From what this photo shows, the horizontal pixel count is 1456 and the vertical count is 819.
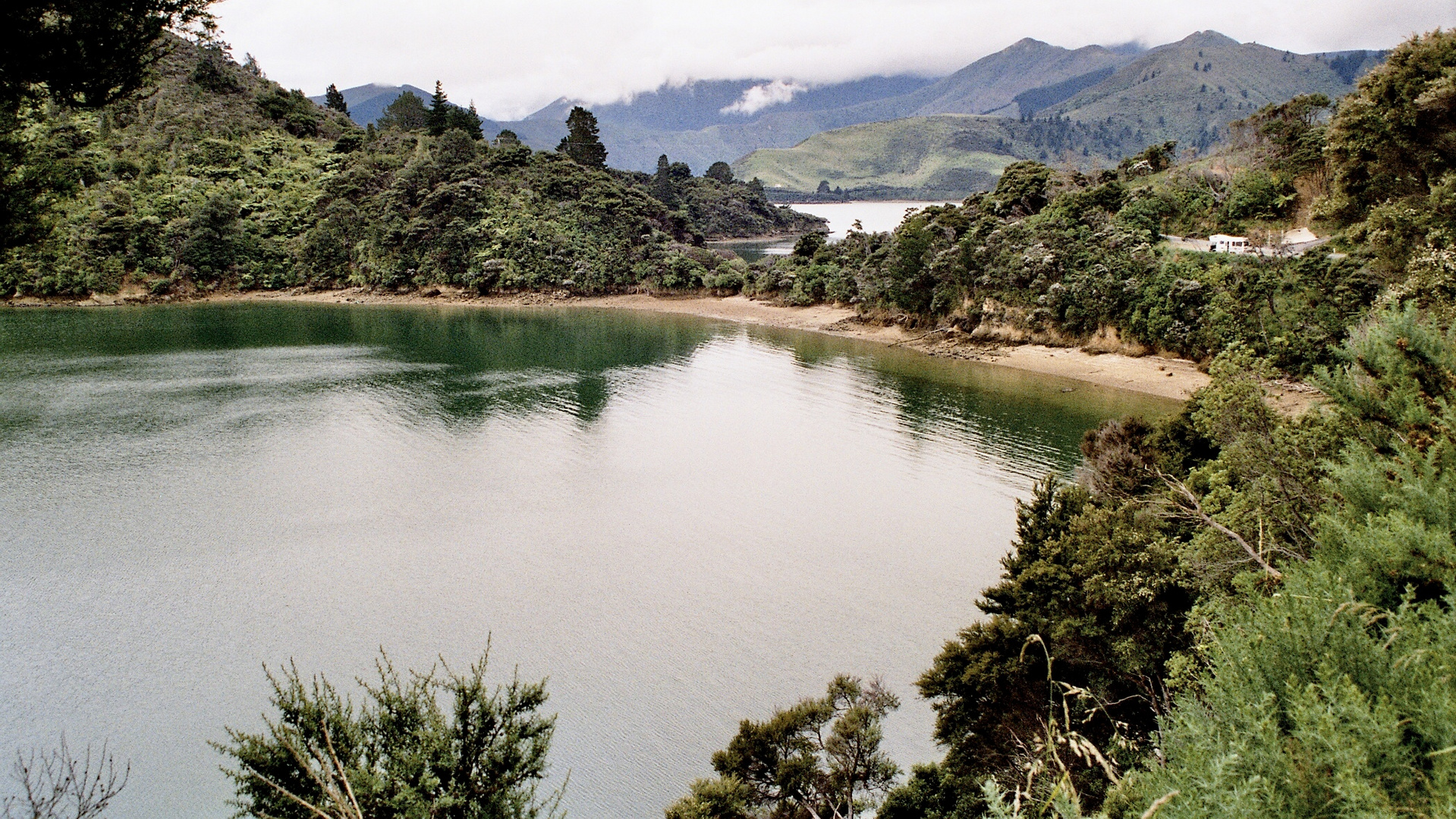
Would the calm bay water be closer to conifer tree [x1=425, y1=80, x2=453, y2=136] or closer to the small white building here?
the small white building

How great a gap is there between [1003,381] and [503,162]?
59.0 meters

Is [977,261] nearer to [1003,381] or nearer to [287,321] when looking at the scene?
[1003,381]

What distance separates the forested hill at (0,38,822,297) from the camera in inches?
2591

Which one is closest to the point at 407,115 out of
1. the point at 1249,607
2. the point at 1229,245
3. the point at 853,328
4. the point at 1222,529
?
the point at 853,328

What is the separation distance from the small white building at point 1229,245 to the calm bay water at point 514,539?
35.0ft

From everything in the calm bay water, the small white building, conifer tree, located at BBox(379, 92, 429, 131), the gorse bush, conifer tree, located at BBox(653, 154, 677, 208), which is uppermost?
conifer tree, located at BBox(379, 92, 429, 131)

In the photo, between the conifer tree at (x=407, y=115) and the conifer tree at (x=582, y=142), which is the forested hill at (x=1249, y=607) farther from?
the conifer tree at (x=407, y=115)

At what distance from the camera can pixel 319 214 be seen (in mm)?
74688

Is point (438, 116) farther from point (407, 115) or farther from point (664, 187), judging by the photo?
point (664, 187)

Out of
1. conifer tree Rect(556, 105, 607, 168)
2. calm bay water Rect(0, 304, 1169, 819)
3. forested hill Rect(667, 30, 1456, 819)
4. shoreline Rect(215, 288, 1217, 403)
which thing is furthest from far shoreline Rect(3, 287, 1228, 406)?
conifer tree Rect(556, 105, 607, 168)

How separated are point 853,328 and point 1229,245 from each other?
2288 centimetres

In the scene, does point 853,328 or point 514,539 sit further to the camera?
point 853,328

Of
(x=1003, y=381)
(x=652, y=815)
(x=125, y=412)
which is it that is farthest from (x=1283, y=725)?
(x=125, y=412)

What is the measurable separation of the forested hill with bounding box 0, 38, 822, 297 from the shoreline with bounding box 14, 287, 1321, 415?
1.34 metres
